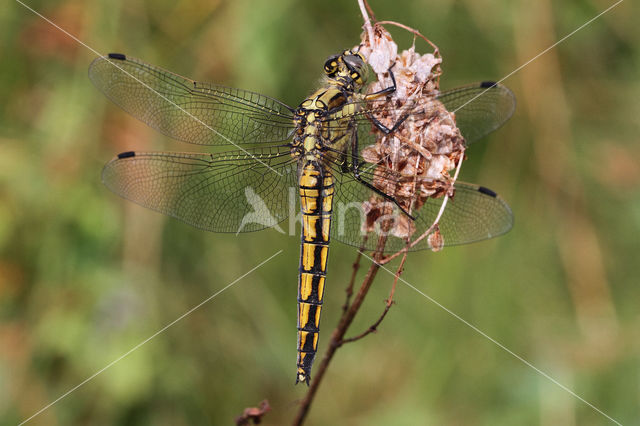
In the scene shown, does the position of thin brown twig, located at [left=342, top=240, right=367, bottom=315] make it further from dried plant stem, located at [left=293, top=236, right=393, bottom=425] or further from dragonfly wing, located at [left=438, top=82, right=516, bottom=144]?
dragonfly wing, located at [left=438, top=82, right=516, bottom=144]

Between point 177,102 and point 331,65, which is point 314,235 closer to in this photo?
point 331,65

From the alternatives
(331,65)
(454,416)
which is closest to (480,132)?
(331,65)

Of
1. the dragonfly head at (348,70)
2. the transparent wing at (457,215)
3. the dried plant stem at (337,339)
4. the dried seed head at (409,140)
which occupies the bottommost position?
the dried plant stem at (337,339)

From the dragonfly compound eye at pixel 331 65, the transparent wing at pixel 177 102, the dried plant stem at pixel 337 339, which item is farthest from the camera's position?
the transparent wing at pixel 177 102

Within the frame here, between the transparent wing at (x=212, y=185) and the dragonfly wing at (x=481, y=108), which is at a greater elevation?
the dragonfly wing at (x=481, y=108)

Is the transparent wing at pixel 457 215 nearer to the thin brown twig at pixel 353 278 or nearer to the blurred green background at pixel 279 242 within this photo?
the thin brown twig at pixel 353 278

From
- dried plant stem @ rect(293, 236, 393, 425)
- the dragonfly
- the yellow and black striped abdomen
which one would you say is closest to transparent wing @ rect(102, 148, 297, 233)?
the dragonfly

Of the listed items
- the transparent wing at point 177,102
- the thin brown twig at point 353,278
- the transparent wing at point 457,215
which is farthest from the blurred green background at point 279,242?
the thin brown twig at point 353,278
